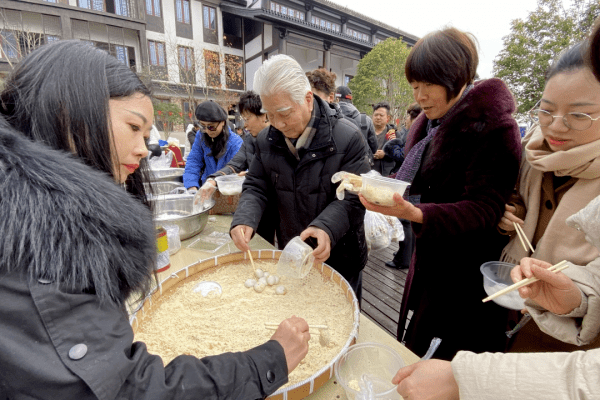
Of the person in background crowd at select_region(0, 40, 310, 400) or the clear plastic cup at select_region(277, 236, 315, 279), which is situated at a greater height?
the person in background crowd at select_region(0, 40, 310, 400)

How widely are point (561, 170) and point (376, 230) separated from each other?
1744 mm

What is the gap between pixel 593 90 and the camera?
100cm

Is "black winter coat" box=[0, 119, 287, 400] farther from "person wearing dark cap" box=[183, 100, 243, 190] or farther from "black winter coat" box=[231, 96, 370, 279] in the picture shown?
"person wearing dark cap" box=[183, 100, 243, 190]

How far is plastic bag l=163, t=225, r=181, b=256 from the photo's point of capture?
1.79 m

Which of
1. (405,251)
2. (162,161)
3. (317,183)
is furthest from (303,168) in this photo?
(162,161)

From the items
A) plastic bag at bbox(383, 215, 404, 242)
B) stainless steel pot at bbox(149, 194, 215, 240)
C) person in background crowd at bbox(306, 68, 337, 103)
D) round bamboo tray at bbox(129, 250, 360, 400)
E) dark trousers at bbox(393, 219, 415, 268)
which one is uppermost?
person in background crowd at bbox(306, 68, 337, 103)

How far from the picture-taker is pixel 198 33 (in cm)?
1772

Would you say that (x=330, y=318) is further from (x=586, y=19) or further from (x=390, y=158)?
(x=586, y=19)

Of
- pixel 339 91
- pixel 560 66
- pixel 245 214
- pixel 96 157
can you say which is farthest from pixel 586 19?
pixel 96 157

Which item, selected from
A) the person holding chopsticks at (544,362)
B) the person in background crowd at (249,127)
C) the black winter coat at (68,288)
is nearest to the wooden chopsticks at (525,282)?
the person holding chopsticks at (544,362)

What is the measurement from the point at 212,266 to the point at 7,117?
1130 mm

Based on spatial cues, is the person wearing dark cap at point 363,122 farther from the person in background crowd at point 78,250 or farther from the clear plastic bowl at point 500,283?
the person in background crowd at point 78,250

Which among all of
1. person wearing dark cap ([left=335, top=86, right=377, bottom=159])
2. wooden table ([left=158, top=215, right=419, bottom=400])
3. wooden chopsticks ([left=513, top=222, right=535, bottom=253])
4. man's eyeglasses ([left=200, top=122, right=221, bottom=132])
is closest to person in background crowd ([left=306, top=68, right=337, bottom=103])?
person wearing dark cap ([left=335, top=86, right=377, bottom=159])

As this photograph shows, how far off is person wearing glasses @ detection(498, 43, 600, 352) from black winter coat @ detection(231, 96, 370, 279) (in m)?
0.79
